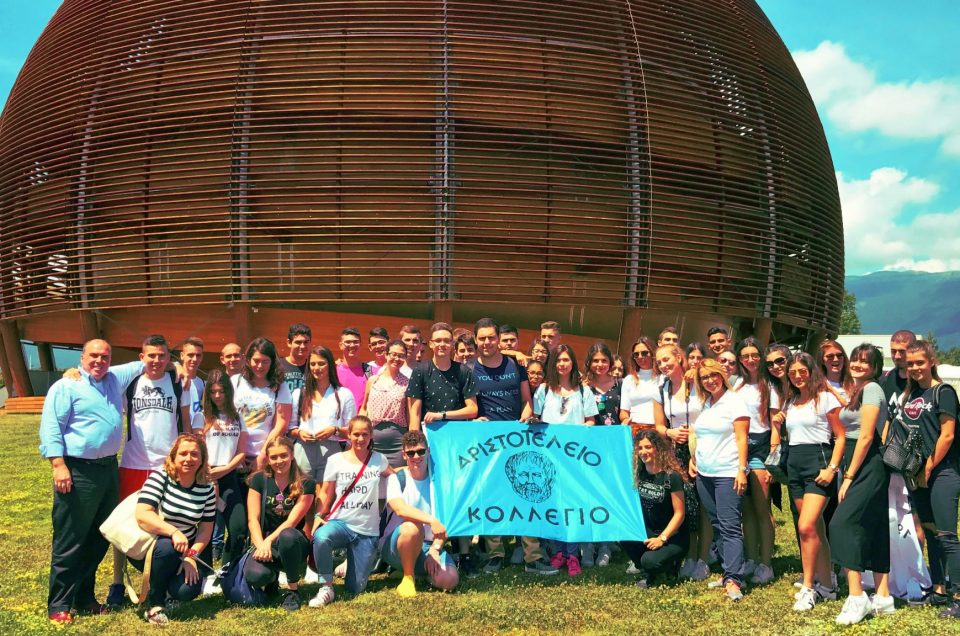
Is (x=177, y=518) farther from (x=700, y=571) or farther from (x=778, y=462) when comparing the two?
(x=778, y=462)

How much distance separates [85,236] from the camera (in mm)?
15336

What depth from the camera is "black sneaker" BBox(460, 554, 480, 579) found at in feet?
19.5

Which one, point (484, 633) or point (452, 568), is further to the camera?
point (452, 568)

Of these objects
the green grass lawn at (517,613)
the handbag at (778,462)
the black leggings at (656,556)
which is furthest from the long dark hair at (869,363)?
the black leggings at (656,556)

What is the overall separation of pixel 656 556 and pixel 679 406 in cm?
123

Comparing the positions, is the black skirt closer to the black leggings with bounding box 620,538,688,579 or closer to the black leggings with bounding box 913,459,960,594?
the black leggings with bounding box 913,459,960,594

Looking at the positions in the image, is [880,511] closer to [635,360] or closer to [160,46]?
[635,360]

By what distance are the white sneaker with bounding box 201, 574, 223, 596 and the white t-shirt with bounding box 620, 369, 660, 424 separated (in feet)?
11.0

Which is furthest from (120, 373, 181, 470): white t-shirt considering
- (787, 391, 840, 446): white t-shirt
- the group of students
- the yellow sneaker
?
(787, 391, 840, 446): white t-shirt

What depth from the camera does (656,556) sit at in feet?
18.6

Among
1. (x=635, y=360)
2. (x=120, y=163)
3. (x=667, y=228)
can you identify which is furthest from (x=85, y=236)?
(x=635, y=360)

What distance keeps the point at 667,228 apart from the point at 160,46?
10229mm

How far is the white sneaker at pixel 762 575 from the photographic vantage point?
5.68 m

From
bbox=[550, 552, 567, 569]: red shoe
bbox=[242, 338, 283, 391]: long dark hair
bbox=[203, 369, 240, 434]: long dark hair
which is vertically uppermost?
bbox=[242, 338, 283, 391]: long dark hair
